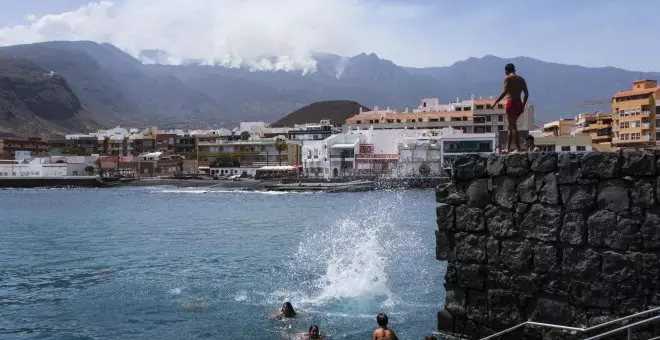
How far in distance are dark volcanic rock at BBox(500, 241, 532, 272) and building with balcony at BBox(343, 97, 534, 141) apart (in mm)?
115488

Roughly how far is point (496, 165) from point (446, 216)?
150 centimetres

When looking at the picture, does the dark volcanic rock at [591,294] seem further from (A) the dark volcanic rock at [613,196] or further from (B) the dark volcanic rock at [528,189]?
(B) the dark volcanic rock at [528,189]

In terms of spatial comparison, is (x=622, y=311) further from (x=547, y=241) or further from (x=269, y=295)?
(x=269, y=295)

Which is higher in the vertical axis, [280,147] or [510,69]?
[280,147]

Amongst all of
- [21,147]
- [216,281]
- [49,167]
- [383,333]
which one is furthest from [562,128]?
[21,147]

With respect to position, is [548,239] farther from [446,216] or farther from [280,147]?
[280,147]

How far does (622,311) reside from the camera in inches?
399

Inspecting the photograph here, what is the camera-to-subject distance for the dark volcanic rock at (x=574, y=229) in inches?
411

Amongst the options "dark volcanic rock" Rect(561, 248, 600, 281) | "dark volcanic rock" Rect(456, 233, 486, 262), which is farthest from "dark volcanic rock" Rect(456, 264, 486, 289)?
"dark volcanic rock" Rect(561, 248, 600, 281)

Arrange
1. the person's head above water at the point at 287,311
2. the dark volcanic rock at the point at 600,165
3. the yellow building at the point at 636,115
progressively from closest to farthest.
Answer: the dark volcanic rock at the point at 600,165 < the person's head above water at the point at 287,311 < the yellow building at the point at 636,115

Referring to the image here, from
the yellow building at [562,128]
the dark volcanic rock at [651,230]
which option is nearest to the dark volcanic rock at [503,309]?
the dark volcanic rock at [651,230]

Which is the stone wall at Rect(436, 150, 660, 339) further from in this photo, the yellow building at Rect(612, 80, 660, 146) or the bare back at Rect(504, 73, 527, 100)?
the yellow building at Rect(612, 80, 660, 146)

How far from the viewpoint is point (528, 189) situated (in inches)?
437

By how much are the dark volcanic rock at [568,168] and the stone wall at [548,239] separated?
0.02 metres
